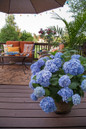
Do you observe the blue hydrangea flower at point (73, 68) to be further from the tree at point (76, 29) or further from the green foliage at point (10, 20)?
the green foliage at point (10, 20)

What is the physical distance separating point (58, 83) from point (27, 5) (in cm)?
252

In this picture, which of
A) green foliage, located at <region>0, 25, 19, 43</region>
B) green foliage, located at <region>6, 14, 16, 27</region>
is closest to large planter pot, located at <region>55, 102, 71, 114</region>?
green foliage, located at <region>0, 25, 19, 43</region>

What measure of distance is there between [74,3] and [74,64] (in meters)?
7.06

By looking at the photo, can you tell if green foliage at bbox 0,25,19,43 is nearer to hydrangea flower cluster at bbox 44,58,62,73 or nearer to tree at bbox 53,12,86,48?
tree at bbox 53,12,86,48

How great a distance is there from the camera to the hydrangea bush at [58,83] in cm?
74

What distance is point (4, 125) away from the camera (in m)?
0.81

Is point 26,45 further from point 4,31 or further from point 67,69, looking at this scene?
point 67,69

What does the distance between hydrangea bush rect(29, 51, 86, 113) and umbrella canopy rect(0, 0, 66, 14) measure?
222 centimetres

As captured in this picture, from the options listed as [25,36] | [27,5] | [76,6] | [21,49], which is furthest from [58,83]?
[25,36]

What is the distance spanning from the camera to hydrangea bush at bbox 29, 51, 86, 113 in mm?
744

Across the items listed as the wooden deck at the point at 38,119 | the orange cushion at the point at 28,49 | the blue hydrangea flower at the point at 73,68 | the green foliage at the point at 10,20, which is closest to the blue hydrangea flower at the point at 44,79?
the blue hydrangea flower at the point at 73,68

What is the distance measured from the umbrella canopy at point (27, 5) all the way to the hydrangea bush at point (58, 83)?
7.29ft

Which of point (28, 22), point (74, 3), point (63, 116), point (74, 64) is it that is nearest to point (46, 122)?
point (63, 116)

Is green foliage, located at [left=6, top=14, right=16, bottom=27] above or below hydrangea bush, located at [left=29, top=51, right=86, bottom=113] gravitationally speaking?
above
